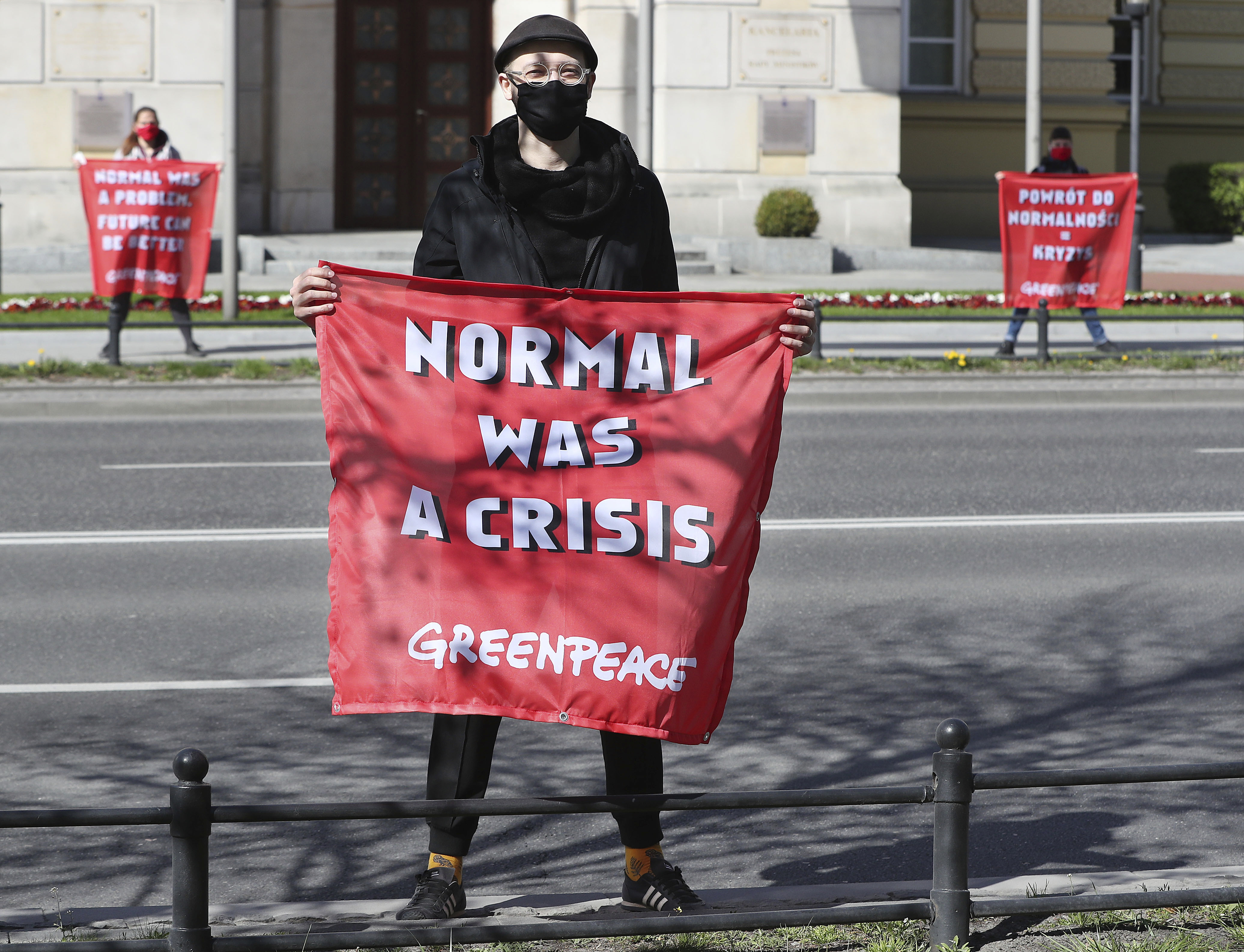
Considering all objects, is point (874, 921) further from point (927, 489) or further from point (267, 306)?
point (267, 306)

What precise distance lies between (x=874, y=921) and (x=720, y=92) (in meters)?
22.7

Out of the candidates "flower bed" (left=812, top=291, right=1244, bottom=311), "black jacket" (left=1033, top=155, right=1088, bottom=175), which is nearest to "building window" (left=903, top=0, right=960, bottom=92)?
"flower bed" (left=812, top=291, right=1244, bottom=311)

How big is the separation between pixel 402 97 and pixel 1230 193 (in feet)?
52.1

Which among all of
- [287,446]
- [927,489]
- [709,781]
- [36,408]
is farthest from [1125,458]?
[36,408]

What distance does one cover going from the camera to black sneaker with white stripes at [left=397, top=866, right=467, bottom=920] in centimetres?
374

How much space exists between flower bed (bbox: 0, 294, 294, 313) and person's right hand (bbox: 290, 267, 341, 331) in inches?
557

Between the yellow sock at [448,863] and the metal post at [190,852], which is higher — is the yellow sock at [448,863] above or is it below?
below

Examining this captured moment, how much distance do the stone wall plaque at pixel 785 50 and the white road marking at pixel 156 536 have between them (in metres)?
18.1

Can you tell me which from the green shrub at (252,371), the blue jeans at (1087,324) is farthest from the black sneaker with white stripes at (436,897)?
the blue jeans at (1087,324)

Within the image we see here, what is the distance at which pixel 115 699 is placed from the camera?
5.89 metres

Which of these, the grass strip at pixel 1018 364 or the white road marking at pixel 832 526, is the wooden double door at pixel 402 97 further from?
the white road marking at pixel 832 526

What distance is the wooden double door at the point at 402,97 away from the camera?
2728 centimetres

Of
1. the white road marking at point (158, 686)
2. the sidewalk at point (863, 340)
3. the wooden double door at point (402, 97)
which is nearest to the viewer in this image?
the white road marking at point (158, 686)

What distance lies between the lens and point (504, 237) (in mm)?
3855
